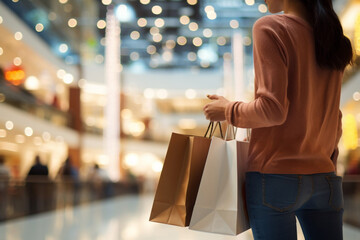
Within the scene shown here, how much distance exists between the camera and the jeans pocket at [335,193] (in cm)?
138

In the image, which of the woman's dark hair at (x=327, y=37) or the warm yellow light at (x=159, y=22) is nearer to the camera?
the woman's dark hair at (x=327, y=37)

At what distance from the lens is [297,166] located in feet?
4.35

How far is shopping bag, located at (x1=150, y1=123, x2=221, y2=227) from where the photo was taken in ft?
4.78

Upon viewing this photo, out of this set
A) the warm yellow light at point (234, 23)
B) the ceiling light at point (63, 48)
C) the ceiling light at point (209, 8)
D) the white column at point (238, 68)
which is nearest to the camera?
the white column at point (238, 68)

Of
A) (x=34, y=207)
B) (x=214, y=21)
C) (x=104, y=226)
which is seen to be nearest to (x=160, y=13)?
(x=214, y=21)

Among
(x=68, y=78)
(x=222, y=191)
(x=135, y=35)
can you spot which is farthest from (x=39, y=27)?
(x=222, y=191)

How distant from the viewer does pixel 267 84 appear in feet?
4.27

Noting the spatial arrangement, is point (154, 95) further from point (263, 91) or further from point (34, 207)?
point (263, 91)

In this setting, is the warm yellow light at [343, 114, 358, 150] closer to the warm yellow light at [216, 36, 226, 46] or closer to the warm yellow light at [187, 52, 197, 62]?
the warm yellow light at [216, 36, 226, 46]

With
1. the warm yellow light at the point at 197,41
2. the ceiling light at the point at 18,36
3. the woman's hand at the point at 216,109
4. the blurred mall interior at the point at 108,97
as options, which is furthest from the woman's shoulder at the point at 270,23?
the warm yellow light at the point at 197,41

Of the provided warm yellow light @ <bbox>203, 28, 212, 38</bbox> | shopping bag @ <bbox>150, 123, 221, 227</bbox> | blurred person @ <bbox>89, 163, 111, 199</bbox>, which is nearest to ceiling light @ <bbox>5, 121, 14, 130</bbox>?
blurred person @ <bbox>89, 163, 111, 199</bbox>

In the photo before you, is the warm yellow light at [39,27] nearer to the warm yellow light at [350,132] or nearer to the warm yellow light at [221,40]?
the warm yellow light at [350,132]

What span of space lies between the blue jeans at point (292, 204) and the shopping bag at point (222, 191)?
37 millimetres

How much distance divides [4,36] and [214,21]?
52.4 ft
